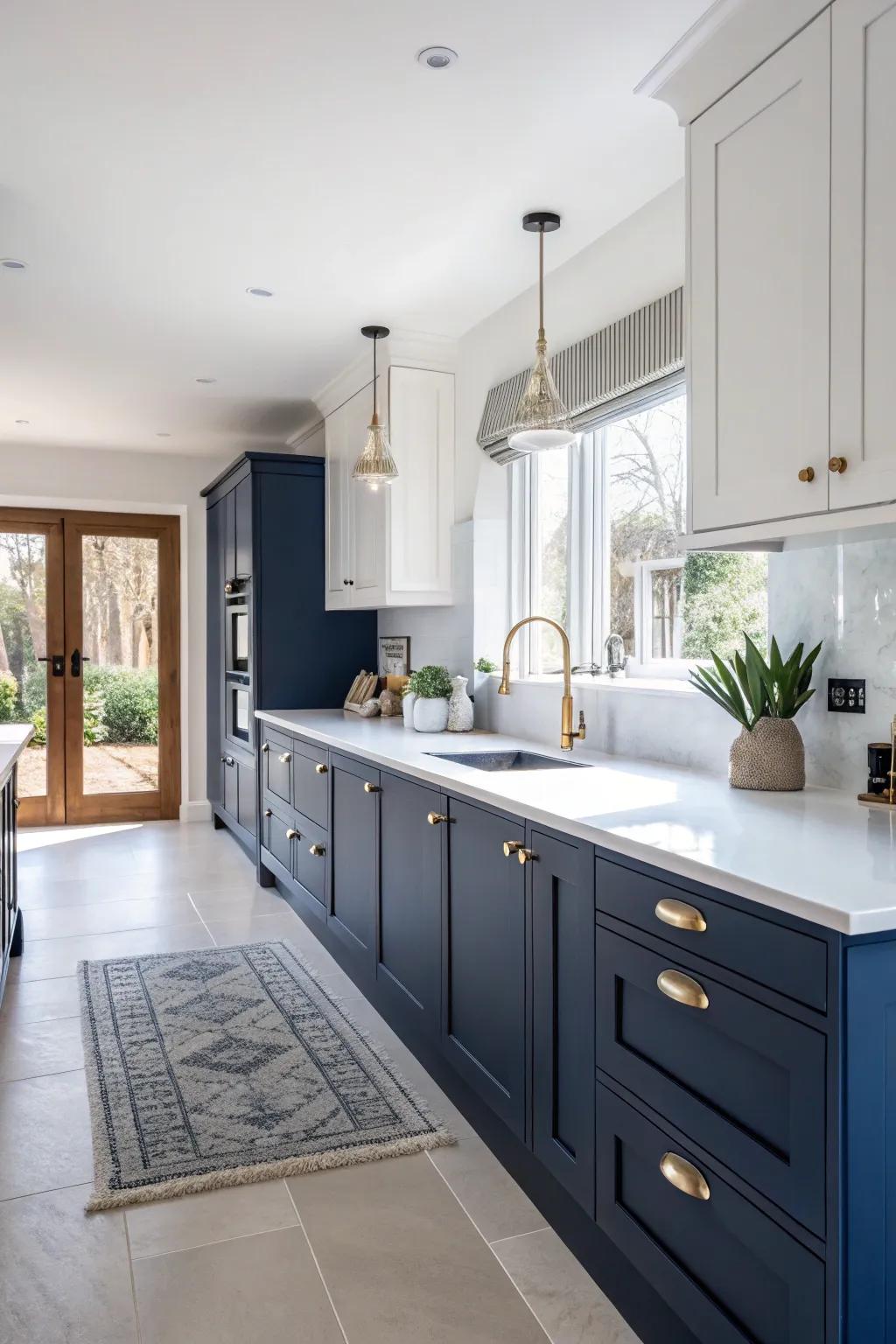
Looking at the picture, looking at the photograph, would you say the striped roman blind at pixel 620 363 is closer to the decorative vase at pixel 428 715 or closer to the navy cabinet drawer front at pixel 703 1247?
the decorative vase at pixel 428 715

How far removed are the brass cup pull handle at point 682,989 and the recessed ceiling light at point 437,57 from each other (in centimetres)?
193

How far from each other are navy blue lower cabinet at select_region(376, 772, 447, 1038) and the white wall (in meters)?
3.89

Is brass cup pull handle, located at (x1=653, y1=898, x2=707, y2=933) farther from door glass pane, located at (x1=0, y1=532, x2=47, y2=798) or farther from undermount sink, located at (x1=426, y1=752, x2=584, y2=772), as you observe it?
door glass pane, located at (x1=0, y1=532, x2=47, y2=798)

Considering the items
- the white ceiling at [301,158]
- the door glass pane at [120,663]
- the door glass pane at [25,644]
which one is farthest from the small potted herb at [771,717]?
the door glass pane at [25,644]

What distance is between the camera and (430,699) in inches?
145

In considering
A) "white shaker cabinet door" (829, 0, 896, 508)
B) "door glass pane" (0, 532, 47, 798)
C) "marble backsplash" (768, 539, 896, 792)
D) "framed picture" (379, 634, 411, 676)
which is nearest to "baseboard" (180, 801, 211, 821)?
"door glass pane" (0, 532, 47, 798)

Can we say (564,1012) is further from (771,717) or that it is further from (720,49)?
(720,49)

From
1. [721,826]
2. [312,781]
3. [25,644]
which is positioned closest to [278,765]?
[312,781]

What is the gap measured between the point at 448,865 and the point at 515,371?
79.2 inches

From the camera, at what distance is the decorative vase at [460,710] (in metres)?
Answer: 3.68

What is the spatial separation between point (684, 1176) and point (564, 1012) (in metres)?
0.44

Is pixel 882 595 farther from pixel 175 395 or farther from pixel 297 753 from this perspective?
pixel 175 395

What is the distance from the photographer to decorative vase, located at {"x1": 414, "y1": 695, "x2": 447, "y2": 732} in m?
3.67

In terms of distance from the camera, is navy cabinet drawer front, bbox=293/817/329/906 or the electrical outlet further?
navy cabinet drawer front, bbox=293/817/329/906
